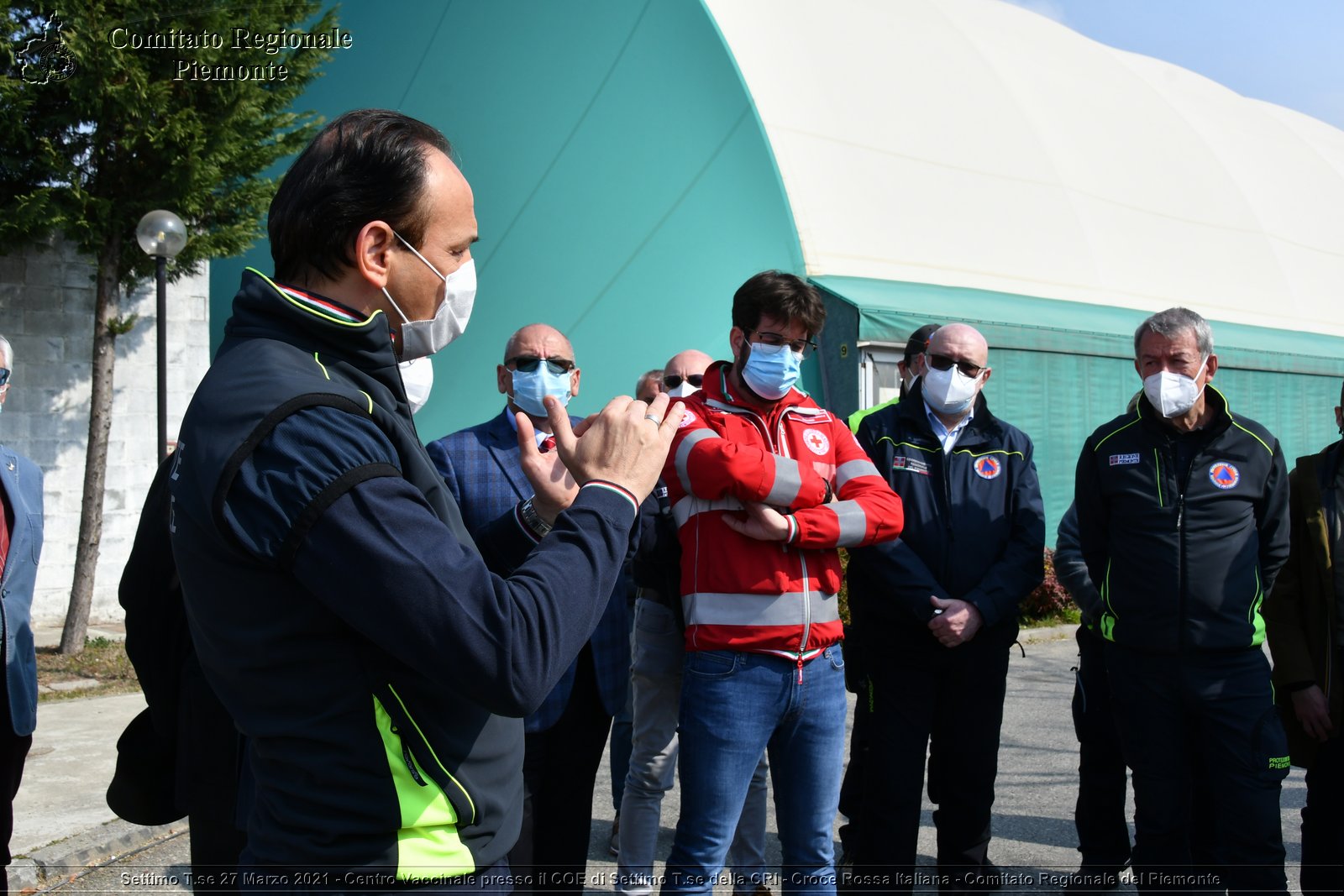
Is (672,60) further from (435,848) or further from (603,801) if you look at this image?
(435,848)

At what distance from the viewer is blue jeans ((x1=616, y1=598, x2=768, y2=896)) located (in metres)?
4.13

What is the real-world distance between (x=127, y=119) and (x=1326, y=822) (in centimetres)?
918

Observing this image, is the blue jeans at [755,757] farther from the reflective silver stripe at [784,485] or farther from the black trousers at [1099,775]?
the black trousers at [1099,775]

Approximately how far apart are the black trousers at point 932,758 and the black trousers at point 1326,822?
1.10m

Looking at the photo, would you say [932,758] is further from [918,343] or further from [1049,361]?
[1049,361]

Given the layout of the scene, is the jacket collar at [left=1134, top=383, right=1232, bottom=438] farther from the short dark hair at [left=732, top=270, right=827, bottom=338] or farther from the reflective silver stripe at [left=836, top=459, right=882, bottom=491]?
the short dark hair at [left=732, top=270, right=827, bottom=338]

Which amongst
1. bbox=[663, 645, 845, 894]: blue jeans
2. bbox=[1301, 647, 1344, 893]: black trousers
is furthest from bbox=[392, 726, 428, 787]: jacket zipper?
bbox=[1301, 647, 1344, 893]: black trousers

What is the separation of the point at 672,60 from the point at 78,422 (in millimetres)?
7541

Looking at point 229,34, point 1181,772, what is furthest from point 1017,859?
point 229,34

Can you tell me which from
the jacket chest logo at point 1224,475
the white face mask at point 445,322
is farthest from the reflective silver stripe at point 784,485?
the white face mask at point 445,322

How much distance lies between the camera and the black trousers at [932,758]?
3.83m

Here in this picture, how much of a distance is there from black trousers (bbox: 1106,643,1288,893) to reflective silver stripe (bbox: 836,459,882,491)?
116 cm

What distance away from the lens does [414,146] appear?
1588mm

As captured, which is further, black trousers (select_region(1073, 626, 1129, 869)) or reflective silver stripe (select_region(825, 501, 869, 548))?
black trousers (select_region(1073, 626, 1129, 869))
